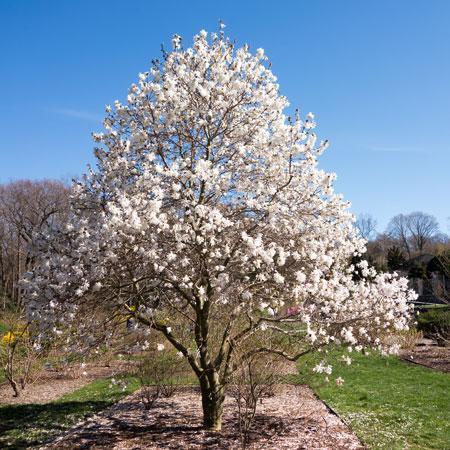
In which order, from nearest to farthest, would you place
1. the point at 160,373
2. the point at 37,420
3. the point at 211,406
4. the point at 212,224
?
the point at 212,224
the point at 211,406
the point at 37,420
the point at 160,373

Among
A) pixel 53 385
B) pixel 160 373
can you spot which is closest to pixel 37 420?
pixel 160 373

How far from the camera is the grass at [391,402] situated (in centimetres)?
862

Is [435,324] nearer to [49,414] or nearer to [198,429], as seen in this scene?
[198,429]

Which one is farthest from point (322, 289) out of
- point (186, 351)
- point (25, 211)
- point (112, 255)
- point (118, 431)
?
point (25, 211)

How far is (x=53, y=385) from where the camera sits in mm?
15203

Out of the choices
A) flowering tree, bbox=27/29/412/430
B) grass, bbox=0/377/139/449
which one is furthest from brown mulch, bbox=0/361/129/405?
flowering tree, bbox=27/29/412/430

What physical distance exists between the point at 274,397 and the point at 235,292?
5.44 meters

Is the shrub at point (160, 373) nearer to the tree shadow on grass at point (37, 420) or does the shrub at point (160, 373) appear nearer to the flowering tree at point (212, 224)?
the tree shadow on grass at point (37, 420)

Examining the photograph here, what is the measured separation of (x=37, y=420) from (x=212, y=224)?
6.73 m

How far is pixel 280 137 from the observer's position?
8.52 meters

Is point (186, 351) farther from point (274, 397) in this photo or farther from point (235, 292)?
point (274, 397)

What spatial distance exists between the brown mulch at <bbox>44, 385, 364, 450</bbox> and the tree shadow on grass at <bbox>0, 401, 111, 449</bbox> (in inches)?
17.1

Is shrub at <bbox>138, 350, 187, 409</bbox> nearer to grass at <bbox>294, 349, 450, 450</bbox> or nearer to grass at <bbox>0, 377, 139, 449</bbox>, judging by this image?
grass at <bbox>0, 377, 139, 449</bbox>

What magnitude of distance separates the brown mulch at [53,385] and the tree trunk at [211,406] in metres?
4.10
